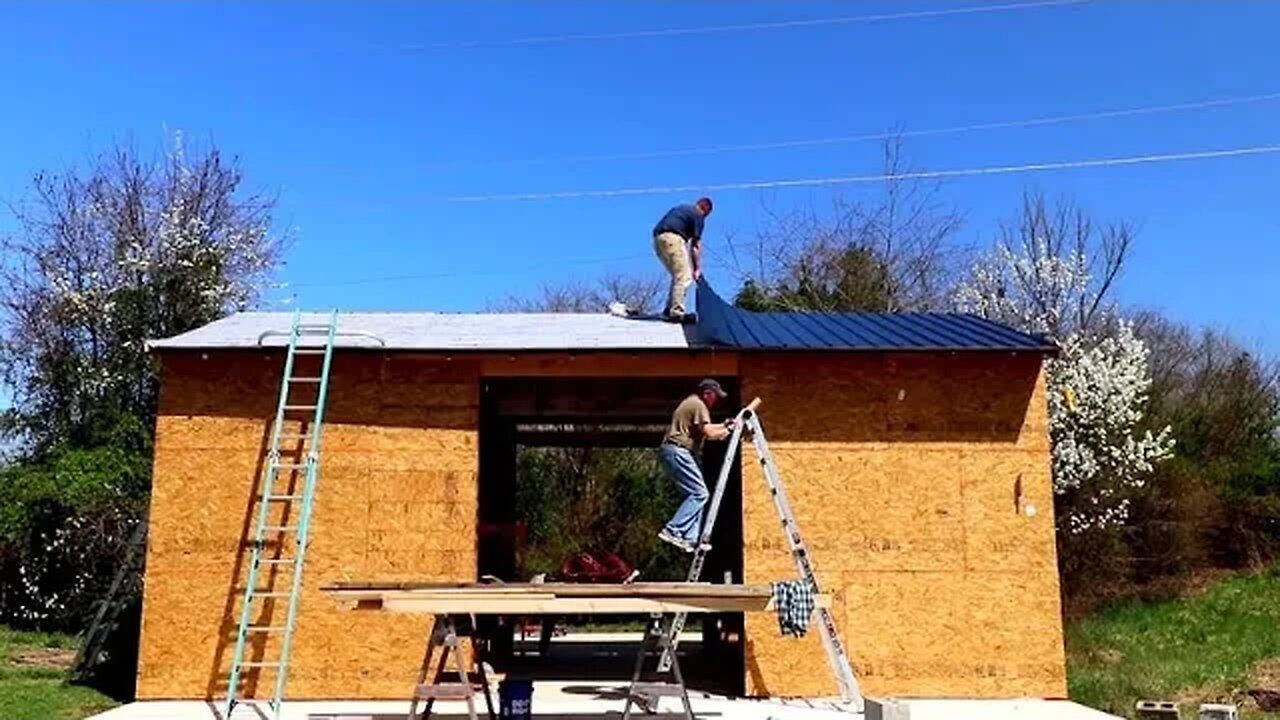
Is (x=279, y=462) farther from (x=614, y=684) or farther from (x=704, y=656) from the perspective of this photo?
(x=704, y=656)

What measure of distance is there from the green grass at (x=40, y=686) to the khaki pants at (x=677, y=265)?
556 cm

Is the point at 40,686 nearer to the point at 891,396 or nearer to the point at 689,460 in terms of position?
the point at 689,460

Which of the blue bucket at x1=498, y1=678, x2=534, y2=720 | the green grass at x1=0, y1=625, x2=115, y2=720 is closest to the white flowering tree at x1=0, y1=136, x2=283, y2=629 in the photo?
the green grass at x1=0, y1=625, x2=115, y2=720

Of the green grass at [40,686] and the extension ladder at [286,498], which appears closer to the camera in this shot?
the green grass at [40,686]

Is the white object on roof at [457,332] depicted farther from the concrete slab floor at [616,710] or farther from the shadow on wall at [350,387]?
the concrete slab floor at [616,710]

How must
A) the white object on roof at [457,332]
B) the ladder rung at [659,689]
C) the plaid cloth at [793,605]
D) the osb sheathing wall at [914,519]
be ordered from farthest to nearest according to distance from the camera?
the white object on roof at [457,332] < the osb sheathing wall at [914,519] < the plaid cloth at [793,605] < the ladder rung at [659,689]

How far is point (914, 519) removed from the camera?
8.52 meters

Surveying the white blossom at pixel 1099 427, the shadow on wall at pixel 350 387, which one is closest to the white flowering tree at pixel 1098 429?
the white blossom at pixel 1099 427

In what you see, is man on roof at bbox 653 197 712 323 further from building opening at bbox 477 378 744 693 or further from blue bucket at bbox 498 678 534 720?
blue bucket at bbox 498 678 534 720

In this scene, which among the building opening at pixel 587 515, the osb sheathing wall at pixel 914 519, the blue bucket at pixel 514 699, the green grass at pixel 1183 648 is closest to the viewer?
the blue bucket at pixel 514 699

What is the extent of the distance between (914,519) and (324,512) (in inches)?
180

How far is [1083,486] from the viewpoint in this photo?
16.6 meters

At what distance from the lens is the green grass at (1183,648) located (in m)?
9.44

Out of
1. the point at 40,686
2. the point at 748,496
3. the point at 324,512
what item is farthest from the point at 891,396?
the point at 40,686
